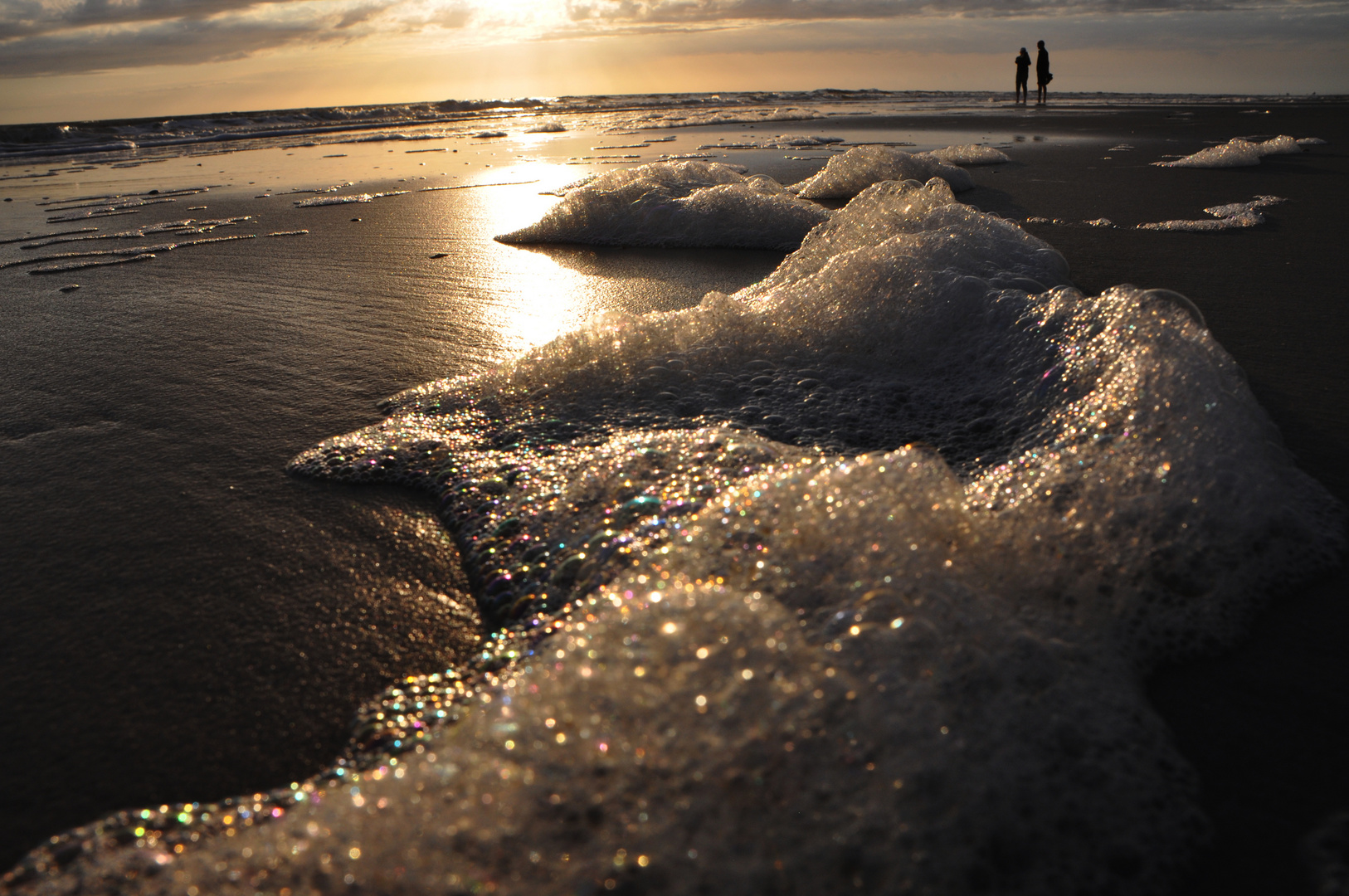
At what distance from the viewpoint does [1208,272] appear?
322cm

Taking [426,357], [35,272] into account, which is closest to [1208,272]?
[426,357]

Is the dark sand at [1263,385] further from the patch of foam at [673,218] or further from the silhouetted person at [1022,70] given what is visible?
the silhouetted person at [1022,70]

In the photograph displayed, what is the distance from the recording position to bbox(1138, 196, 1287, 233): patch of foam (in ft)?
13.1

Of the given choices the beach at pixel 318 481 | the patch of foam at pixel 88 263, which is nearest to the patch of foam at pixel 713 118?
the beach at pixel 318 481

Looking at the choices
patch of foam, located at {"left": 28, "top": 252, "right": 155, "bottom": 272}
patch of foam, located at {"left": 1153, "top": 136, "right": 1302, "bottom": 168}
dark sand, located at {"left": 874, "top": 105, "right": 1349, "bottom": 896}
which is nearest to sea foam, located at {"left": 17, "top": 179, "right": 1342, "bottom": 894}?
dark sand, located at {"left": 874, "top": 105, "right": 1349, "bottom": 896}

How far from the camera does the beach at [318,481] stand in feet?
3.71

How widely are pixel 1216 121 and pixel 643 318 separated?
12.6 meters

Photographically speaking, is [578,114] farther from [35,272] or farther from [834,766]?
[834,766]

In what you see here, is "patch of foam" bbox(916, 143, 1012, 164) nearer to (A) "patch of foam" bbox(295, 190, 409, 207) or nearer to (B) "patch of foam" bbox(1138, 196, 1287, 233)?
(B) "patch of foam" bbox(1138, 196, 1287, 233)

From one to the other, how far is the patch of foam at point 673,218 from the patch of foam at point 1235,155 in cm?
397

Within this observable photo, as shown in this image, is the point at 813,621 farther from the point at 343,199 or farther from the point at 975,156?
the point at 975,156

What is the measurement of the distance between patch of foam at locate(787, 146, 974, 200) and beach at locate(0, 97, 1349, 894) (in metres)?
0.51

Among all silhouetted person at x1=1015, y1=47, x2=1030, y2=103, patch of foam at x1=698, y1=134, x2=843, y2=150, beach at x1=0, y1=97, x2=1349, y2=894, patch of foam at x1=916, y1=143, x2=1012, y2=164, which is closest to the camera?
beach at x1=0, y1=97, x2=1349, y2=894

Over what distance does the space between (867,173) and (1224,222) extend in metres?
2.43
